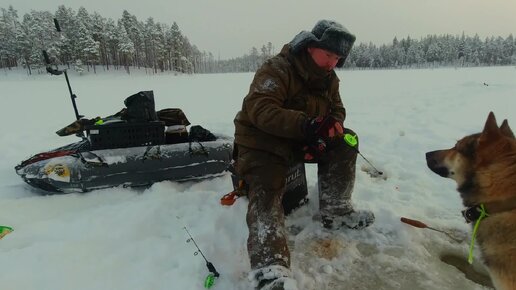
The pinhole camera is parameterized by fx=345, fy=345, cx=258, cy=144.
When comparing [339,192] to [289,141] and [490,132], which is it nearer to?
[289,141]

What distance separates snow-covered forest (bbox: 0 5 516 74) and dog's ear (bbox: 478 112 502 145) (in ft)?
161

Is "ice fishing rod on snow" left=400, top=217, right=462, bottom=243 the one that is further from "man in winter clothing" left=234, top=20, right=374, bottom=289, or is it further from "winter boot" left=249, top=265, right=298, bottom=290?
"winter boot" left=249, top=265, right=298, bottom=290

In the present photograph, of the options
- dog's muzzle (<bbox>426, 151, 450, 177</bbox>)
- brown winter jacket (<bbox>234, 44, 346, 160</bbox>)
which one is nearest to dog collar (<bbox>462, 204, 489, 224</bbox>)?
dog's muzzle (<bbox>426, 151, 450, 177</bbox>)

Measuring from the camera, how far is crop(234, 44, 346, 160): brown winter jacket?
119 inches

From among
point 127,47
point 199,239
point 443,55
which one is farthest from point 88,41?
point 443,55

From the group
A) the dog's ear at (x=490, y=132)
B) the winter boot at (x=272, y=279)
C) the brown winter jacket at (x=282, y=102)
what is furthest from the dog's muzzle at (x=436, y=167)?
the winter boot at (x=272, y=279)

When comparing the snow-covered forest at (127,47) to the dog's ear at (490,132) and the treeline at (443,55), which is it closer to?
the treeline at (443,55)

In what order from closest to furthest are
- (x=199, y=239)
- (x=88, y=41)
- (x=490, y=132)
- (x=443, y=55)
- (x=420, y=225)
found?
(x=490, y=132) → (x=199, y=239) → (x=420, y=225) → (x=88, y=41) → (x=443, y=55)

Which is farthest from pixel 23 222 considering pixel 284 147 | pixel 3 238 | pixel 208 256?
pixel 284 147

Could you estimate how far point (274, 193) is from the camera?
313 cm

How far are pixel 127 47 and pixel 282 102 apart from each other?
250 ft

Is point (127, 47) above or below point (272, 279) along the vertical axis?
above

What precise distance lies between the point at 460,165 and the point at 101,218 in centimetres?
362

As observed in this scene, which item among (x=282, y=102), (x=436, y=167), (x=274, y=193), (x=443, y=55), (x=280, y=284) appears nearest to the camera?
(x=280, y=284)
